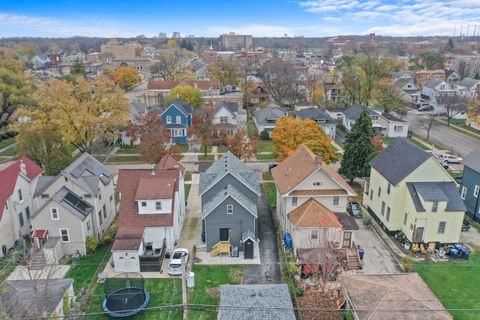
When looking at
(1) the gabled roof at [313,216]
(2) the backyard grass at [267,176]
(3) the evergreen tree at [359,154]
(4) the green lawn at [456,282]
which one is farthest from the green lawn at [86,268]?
(3) the evergreen tree at [359,154]

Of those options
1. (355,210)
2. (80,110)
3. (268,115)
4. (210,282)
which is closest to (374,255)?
(355,210)

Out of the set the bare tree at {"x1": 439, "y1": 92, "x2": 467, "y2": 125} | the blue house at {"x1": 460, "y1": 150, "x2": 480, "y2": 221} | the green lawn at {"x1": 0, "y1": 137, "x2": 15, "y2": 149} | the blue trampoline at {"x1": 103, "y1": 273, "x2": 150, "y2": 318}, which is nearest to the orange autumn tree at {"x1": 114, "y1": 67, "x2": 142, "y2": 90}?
the green lawn at {"x1": 0, "y1": 137, "x2": 15, "y2": 149}

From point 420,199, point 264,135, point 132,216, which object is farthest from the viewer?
point 264,135

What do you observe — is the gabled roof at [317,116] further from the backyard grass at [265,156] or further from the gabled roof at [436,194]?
the gabled roof at [436,194]

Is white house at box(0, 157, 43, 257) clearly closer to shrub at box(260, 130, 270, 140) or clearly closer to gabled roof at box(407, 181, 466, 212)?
gabled roof at box(407, 181, 466, 212)

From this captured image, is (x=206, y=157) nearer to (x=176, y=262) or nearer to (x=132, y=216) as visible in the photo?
(x=132, y=216)
